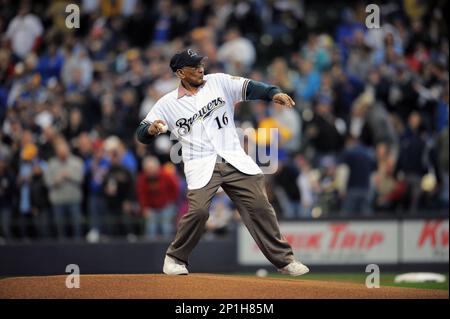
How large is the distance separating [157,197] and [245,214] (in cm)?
838

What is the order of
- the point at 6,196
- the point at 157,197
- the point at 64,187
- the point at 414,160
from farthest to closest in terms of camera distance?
1. the point at 6,196
2. the point at 64,187
3. the point at 157,197
4. the point at 414,160

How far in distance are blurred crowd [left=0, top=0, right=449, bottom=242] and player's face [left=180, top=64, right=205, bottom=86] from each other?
789 cm

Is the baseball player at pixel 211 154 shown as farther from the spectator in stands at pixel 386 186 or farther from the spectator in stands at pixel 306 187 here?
the spectator in stands at pixel 386 186

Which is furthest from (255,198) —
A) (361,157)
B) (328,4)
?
(328,4)

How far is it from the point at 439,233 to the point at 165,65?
738 cm

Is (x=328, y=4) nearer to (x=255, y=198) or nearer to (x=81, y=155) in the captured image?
(x=81, y=155)

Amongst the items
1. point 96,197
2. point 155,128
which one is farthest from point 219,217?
point 155,128

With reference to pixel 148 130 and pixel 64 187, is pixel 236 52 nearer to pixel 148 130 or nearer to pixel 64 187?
pixel 64 187

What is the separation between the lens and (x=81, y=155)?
20.2 m

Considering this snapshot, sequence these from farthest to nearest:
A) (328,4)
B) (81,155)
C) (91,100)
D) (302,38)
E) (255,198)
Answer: (328,4) → (302,38) → (91,100) → (81,155) → (255,198)

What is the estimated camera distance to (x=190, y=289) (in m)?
10.2

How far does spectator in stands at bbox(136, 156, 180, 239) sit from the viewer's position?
19.2 m

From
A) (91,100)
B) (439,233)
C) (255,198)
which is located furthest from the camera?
(91,100)

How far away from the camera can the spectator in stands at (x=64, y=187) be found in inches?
766
